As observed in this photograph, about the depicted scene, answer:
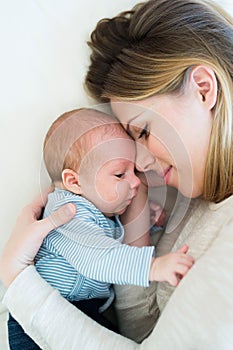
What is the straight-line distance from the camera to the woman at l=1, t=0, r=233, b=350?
851mm

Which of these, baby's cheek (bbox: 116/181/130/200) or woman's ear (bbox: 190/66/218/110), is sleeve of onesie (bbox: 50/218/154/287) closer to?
baby's cheek (bbox: 116/181/130/200)

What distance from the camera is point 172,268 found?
0.78m

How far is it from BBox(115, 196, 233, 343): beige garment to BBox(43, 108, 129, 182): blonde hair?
198mm

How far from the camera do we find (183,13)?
3.06ft

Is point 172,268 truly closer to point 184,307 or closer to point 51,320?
point 184,307

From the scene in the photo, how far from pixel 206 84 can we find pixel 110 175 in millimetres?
232

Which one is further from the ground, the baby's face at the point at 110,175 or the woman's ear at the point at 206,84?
the woman's ear at the point at 206,84

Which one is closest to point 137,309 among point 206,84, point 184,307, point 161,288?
point 161,288

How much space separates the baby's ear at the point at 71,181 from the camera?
95 centimetres

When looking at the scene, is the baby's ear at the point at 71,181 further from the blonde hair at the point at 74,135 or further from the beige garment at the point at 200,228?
the beige garment at the point at 200,228

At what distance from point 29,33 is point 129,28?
227 mm

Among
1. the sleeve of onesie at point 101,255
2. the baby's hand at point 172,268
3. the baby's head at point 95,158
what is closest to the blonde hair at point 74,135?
the baby's head at point 95,158

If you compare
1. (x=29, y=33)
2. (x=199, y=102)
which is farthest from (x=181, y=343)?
(x=29, y=33)

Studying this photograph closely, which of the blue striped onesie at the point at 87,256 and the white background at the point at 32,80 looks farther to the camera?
the white background at the point at 32,80
